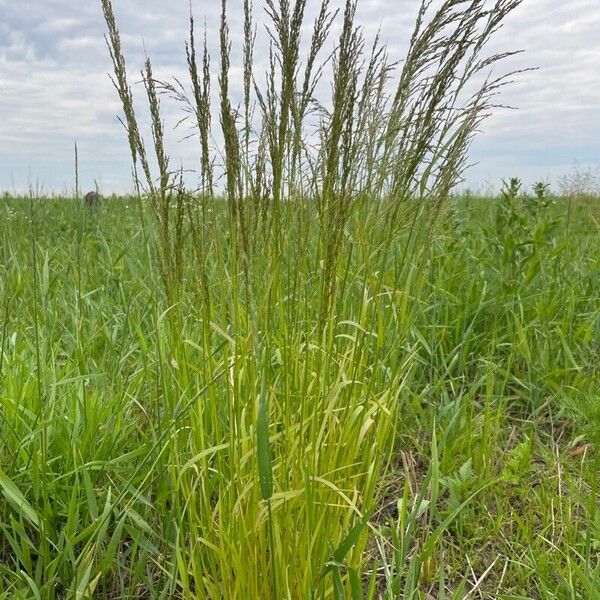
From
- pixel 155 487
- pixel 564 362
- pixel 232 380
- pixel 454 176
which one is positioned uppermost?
pixel 454 176

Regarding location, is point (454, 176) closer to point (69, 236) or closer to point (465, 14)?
point (465, 14)

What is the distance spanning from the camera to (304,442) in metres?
1.71

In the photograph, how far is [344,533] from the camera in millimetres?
1778

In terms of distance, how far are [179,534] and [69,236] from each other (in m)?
4.56

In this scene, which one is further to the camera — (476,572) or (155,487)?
(155,487)

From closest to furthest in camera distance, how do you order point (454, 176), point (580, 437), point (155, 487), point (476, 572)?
point (454, 176) → point (476, 572) → point (155, 487) → point (580, 437)

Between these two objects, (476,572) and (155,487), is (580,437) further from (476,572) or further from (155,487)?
(155,487)

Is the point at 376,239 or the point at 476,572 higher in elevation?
the point at 376,239

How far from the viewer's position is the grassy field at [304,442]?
1.63 meters

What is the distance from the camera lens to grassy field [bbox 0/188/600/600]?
1.63 metres

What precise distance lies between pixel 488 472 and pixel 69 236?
444 cm

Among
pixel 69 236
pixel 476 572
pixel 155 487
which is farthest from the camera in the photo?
pixel 69 236

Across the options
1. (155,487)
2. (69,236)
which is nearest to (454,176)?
(155,487)

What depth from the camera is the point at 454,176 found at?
1922 millimetres
